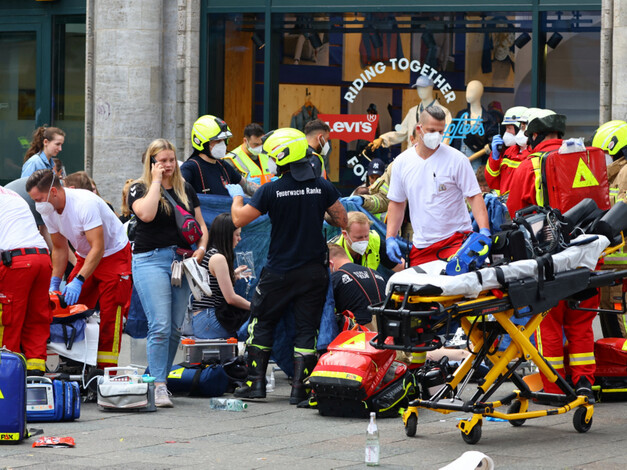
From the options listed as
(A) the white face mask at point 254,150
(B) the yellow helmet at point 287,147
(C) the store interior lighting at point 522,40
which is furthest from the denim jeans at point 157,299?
(C) the store interior lighting at point 522,40

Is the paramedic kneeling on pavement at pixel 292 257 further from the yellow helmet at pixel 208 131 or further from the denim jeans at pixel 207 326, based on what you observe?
the yellow helmet at pixel 208 131

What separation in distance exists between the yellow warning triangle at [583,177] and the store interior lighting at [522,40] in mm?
6585

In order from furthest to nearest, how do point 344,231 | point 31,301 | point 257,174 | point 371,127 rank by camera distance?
1. point 371,127
2. point 257,174
3. point 344,231
4. point 31,301

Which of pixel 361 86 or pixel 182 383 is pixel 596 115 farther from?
pixel 182 383

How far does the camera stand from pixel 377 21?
50.8 ft

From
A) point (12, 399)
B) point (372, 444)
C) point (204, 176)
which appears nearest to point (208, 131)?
point (204, 176)

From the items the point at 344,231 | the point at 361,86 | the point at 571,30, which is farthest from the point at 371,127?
the point at 344,231

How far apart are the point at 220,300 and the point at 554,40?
6883 mm

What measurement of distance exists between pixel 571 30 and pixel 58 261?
776cm

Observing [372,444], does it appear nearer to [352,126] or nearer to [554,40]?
[554,40]

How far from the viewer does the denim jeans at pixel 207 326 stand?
952 centimetres

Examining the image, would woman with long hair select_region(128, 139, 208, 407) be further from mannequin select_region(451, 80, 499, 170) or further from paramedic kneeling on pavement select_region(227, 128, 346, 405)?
mannequin select_region(451, 80, 499, 170)

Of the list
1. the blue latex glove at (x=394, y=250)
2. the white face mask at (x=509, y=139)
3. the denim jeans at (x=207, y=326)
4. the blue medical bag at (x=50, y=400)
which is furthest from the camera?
the white face mask at (x=509, y=139)

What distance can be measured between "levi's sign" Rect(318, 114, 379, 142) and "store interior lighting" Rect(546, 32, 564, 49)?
2327mm
